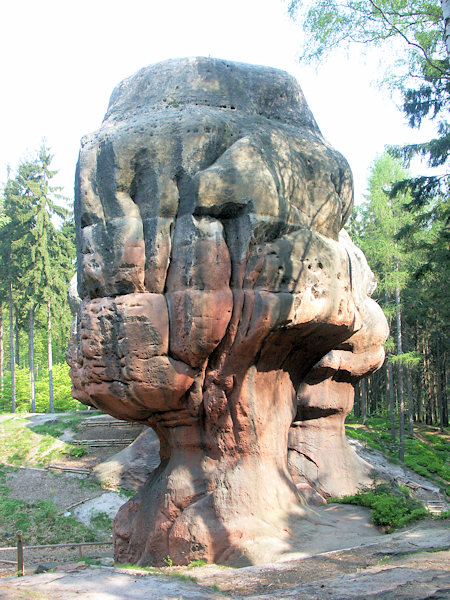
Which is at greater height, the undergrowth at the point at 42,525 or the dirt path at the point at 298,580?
the dirt path at the point at 298,580

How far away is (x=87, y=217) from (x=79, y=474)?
12.8 metres

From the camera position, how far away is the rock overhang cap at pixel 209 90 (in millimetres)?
10492

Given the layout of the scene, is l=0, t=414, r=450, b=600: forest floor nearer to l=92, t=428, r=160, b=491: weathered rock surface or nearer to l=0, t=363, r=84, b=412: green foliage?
l=92, t=428, r=160, b=491: weathered rock surface

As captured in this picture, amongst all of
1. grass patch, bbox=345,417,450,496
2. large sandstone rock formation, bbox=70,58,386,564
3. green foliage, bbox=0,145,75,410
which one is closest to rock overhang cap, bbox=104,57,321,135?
large sandstone rock formation, bbox=70,58,386,564

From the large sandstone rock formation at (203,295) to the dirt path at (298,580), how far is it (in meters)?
1.36

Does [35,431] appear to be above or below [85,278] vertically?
below

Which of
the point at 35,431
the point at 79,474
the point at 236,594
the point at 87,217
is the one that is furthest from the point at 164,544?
the point at 35,431

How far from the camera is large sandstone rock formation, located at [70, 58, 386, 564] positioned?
925cm

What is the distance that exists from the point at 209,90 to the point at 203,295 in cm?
396

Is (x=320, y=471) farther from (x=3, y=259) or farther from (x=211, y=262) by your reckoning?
(x=3, y=259)

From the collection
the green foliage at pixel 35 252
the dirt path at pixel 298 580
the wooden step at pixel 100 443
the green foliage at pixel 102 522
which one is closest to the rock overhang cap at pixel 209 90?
the dirt path at pixel 298 580

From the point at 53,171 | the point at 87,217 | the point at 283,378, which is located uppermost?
the point at 53,171

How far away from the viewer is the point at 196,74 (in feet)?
34.9

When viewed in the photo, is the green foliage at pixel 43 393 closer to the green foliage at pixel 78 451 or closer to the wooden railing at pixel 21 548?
the green foliage at pixel 78 451
